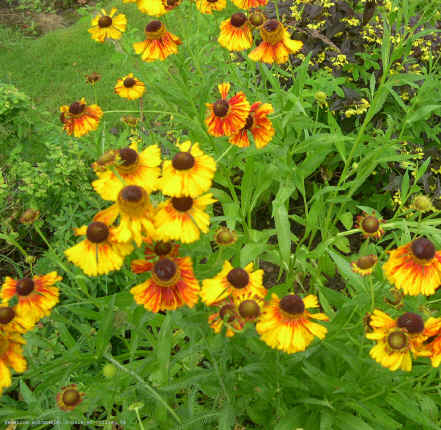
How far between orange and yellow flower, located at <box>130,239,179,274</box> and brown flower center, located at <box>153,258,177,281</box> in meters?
0.04

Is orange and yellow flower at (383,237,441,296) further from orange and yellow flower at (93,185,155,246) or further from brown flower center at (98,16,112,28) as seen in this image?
brown flower center at (98,16,112,28)

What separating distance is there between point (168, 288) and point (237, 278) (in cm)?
16

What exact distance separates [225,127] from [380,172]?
1443 millimetres

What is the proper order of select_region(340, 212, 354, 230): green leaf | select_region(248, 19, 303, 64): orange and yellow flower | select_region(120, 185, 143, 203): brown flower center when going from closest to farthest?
1. select_region(120, 185, 143, 203): brown flower center
2. select_region(248, 19, 303, 64): orange and yellow flower
3. select_region(340, 212, 354, 230): green leaf

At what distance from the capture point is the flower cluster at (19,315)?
995mm

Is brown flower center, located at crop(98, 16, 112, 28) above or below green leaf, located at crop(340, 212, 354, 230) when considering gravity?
above

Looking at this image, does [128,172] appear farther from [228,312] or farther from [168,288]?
[228,312]

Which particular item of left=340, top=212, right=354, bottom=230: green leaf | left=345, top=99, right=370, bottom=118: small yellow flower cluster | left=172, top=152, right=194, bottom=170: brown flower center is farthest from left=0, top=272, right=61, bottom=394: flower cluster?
left=345, top=99, right=370, bottom=118: small yellow flower cluster

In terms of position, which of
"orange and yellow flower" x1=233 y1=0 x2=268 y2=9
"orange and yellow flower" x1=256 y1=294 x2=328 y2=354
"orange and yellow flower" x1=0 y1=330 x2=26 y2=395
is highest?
"orange and yellow flower" x1=233 y1=0 x2=268 y2=9

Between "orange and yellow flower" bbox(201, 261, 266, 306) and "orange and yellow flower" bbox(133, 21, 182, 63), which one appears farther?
"orange and yellow flower" bbox(133, 21, 182, 63)

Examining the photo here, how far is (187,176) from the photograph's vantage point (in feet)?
3.12

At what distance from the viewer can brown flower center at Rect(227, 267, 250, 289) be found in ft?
3.22

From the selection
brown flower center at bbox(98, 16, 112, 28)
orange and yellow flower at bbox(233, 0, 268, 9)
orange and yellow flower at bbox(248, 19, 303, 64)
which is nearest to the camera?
orange and yellow flower at bbox(248, 19, 303, 64)

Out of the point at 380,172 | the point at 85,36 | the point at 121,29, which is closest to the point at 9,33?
the point at 85,36
